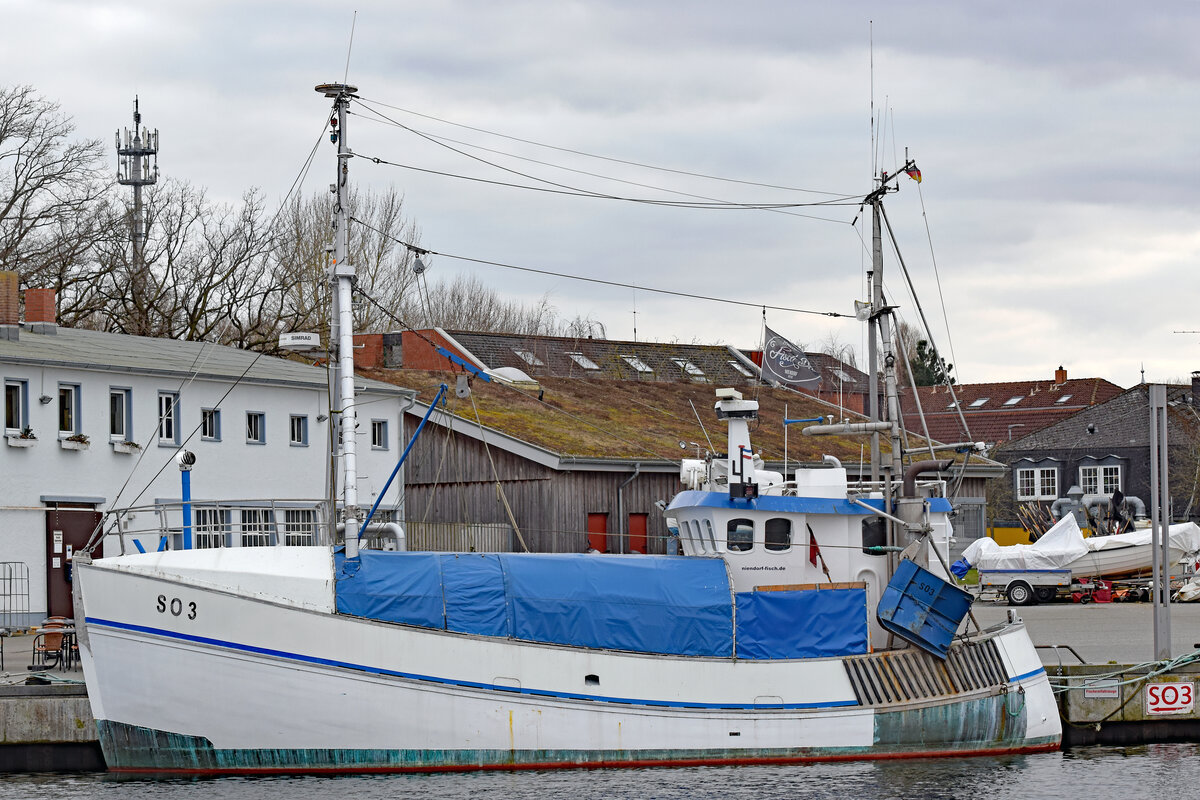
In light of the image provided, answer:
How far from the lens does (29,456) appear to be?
33.0 meters

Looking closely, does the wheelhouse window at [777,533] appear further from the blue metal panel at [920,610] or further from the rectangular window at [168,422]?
the rectangular window at [168,422]

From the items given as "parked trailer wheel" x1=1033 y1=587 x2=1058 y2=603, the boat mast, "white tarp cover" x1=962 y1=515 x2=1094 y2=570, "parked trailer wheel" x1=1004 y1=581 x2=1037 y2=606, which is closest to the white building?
the boat mast

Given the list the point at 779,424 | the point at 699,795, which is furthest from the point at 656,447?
the point at 699,795

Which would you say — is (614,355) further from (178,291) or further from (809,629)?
(809,629)

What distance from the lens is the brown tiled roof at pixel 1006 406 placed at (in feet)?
256

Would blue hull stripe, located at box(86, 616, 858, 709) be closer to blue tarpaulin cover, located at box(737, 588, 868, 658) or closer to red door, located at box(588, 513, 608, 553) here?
blue tarpaulin cover, located at box(737, 588, 868, 658)

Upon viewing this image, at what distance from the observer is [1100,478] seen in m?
67.6

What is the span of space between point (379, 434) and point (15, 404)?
10316 millimetres

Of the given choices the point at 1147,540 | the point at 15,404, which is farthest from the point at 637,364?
the point at 15,404

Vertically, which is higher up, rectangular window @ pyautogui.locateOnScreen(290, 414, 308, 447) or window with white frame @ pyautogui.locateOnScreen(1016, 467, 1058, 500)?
rectangular window @ pyautogui.locateOnScreen(290, 414, 308, 447)

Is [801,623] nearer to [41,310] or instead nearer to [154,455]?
[154,455]

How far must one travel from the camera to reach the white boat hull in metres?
20.4

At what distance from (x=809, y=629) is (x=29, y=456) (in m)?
18.9

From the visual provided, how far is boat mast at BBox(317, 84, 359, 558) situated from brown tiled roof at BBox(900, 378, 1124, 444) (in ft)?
181
